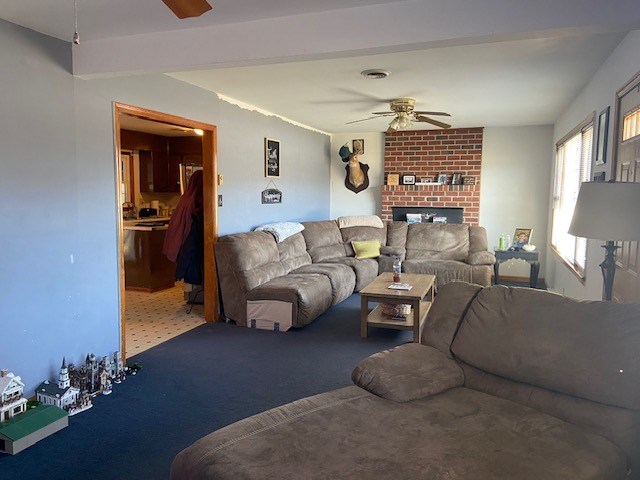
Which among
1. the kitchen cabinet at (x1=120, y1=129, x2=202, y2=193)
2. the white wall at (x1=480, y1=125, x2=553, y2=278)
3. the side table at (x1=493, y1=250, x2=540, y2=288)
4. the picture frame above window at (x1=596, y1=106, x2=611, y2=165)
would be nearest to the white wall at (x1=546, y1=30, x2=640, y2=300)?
the picture frame above window at (x1=596, y1=106, x2=611, y2=165)

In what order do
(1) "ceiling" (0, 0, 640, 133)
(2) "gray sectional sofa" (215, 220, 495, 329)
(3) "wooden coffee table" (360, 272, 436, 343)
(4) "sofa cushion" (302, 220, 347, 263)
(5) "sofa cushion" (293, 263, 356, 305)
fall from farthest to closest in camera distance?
1. (4) "sofa cushion" (302, 220, 347, 263)
2. (5) "sofa cushion" (293, 263, 356, 305)
3. (2) "gray sectional sofa" (215, 220, 495, 329)
4. (3) "wooden coffee table" (360, 272, 436, 343)
5. (1) "ceiling" (0, 0, 640, 133)

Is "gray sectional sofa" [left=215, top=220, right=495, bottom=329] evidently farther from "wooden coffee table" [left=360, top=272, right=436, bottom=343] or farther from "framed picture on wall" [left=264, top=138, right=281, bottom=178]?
"framed picture on wall" [left=264, top=138, right=281, bottom=178]

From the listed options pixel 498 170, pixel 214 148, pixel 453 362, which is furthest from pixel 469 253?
pixel 453 362

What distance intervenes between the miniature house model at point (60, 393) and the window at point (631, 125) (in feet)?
11.2

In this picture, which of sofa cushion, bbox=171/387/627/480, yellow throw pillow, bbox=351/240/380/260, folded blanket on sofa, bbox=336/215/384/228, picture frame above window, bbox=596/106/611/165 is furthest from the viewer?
folded blanket on sofa, bbox=336/215/384/228

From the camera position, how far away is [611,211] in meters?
2.07

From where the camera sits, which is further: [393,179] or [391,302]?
[393,179]

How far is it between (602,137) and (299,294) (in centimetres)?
267

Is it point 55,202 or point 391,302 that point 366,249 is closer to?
point 391,302

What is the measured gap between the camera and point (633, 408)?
1.71 m

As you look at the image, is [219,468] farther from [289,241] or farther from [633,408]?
[289,241]

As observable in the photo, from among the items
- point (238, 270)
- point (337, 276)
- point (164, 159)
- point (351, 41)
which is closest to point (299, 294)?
point (238, 270)

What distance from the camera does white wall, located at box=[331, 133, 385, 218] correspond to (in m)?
7.61

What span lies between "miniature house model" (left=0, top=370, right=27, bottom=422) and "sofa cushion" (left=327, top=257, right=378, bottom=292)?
3.82 m
